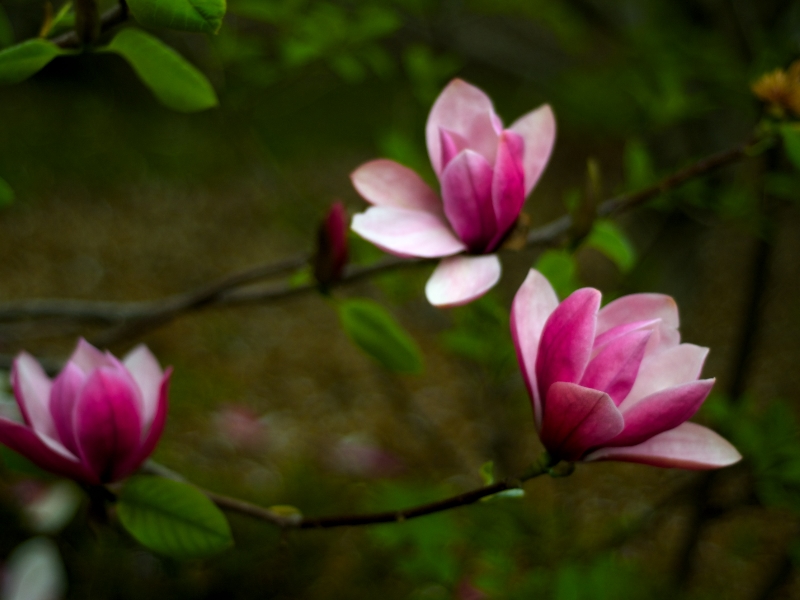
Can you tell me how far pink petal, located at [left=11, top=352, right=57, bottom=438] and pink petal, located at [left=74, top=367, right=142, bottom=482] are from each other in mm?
34

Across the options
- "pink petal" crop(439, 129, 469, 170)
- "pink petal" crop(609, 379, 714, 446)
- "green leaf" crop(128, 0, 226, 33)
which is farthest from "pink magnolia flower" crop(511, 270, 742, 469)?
"green leaf" crop(128, 0, 226, 33)

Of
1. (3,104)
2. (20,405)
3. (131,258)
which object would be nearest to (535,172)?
(20,405)

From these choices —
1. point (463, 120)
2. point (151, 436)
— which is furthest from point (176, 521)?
point (463, 120)

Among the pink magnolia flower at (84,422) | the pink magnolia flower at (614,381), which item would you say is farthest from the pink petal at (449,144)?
the pink magnolia flower at (84,422)

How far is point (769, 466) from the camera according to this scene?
0.64 metres

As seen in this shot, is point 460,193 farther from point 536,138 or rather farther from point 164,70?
point 164,70

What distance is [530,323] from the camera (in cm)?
32

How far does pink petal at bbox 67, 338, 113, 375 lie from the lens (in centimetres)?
38

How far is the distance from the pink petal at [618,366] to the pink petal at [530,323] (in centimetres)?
3

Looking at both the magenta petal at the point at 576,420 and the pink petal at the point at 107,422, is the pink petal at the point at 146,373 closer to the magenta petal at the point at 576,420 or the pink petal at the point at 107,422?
the pink petal at the point at 107,422

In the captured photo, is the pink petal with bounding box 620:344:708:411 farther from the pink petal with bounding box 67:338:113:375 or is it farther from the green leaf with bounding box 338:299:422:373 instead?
the pink petal with bounding box 67:338:113:375

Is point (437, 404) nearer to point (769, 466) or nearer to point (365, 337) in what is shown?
point (769, 466)

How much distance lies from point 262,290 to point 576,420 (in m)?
0.38

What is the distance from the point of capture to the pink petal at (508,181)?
0.35 meters
